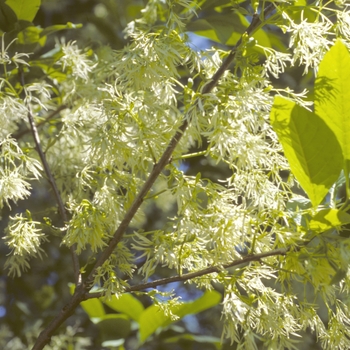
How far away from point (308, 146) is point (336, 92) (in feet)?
0.24

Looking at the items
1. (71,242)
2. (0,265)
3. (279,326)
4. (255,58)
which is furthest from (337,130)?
(0,265)

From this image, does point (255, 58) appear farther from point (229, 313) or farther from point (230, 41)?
point (230, 41)

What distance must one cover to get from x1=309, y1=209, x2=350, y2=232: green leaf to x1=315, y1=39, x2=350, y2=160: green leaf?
0.27 feet

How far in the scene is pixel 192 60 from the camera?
31.9 inches

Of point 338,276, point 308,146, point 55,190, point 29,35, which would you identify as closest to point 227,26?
point 29,35

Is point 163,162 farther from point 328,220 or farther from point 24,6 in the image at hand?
point 24,6

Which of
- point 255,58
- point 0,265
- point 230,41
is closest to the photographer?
point 255,58

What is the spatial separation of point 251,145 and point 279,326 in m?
0.24

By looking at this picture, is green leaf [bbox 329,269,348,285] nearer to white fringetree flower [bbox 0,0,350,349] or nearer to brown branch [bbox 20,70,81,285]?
white fringetree flower [bbox 0,0,350,349]

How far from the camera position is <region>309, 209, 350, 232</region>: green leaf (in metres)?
0.69

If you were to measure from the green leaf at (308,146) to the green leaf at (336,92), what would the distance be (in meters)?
0.02

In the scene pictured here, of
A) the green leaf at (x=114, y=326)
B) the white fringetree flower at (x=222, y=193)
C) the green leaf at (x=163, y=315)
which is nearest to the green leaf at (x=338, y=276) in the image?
the white fringetree flower at (x=222, y=193)

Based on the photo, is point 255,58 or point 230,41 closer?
point 255,58

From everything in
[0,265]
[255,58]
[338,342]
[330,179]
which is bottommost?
[0,265]
